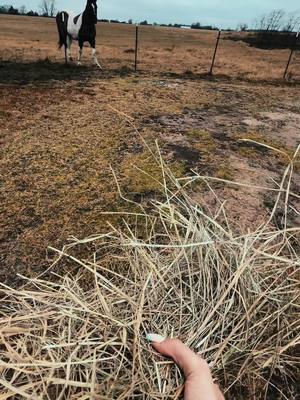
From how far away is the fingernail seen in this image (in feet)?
5.54

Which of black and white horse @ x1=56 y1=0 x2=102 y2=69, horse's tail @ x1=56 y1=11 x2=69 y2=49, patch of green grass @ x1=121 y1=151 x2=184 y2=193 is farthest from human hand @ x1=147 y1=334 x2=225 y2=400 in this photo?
horse's tail @ x1=56 y1=11 x2=69 y2=49

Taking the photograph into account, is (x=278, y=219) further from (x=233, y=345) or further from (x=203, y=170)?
(x=233, y=345)

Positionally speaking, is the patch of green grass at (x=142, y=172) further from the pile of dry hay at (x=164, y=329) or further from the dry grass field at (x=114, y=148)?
the pile of dry hay at (x=164, y=329)

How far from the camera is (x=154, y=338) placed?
5.56 feet

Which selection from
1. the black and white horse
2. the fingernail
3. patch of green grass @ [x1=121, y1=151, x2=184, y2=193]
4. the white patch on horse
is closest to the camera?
the fingernail

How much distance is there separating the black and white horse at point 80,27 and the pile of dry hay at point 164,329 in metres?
8.95

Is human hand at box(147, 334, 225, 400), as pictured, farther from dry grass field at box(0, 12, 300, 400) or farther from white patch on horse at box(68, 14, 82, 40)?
white patch on horse at box(68, 14, 82, 40)

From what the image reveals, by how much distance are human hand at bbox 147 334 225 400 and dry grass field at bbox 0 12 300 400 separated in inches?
33.5

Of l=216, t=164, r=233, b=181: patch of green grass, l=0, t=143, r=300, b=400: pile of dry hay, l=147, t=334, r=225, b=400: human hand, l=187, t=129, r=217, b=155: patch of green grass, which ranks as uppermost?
l=147, t=334, r=225, b=400: human hand

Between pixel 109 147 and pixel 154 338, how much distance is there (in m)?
3.07

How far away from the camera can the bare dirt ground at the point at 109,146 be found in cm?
306

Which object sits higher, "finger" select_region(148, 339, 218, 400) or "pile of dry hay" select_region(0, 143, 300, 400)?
"finger" select_region(148, 339, 218, 400)

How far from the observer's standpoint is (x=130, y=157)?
13.9 feet

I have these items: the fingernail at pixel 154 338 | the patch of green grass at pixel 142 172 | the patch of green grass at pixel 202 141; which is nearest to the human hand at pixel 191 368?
the fingernail at pixel 154 338
